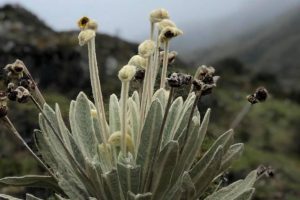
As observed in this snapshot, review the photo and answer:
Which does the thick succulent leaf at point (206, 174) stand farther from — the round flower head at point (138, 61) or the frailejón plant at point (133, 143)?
the round flower head at point (138, 61)

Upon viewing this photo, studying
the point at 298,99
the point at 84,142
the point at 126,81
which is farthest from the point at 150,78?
the point at 298,99

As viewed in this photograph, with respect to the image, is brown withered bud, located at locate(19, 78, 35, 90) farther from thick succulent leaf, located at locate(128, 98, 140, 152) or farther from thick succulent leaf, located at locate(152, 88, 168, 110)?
thick succulent leaf, located at locate(152, 88, 168, 110)

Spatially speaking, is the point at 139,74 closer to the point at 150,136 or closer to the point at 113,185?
the point at 150,136

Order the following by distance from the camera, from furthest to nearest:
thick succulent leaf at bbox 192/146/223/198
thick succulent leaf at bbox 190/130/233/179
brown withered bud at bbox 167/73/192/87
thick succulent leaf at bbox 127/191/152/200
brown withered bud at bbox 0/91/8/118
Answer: thick succulent leaf at bbox 190/130/233/179, thick succulent leaf at bbox 192/146/223/198, brown withered bud at bbox 0/91/8/118, thick succulent leaf at bbox 127/191/152/200, brown withered bud at bbox 167/73/192/87

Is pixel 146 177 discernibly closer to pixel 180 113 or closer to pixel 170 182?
pixel 170 182

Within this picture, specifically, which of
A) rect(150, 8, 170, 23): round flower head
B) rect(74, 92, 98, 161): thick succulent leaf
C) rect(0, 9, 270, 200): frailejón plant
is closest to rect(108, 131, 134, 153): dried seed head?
rect(0, 9, 270, 200): frailejón plant

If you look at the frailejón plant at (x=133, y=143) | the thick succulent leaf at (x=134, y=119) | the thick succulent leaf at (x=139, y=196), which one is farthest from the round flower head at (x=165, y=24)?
the thick succulent leaf at (x=139, y=196)

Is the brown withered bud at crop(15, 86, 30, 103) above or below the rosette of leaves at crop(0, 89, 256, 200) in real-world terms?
above

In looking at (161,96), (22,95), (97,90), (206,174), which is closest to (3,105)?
(22,95)
